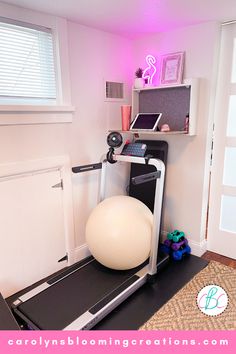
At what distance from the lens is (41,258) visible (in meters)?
2.34

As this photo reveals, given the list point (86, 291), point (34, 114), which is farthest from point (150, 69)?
point (86, 291)

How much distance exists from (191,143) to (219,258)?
119cm

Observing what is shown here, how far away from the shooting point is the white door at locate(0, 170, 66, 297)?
2064mm

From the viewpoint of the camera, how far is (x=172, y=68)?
8.39 feet

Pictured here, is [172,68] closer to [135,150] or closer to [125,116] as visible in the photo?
[125,116]

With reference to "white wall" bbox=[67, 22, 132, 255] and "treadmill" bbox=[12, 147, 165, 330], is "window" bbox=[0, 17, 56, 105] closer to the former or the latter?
"white wall" bbox=[67, 22, 132, 255]

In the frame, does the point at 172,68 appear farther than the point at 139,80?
No

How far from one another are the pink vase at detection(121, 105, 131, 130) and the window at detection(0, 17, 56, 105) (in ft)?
2.31

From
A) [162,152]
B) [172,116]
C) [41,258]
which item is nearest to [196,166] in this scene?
[162,152]

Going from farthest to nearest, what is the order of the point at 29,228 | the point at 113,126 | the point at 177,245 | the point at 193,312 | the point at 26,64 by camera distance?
the point at 113,126, the point at 177,245, the point at 29,228, the point at 26,64, the point at 193,312

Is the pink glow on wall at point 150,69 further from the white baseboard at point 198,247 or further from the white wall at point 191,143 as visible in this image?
the white baseboard at point 198,247

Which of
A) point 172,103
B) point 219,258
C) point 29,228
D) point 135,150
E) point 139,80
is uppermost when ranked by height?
point 139,80

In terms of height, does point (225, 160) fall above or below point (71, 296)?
above

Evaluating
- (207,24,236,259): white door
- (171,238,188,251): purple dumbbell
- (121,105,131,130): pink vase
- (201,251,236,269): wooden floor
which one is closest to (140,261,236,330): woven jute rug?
(201,251,236,269): wooden floor
